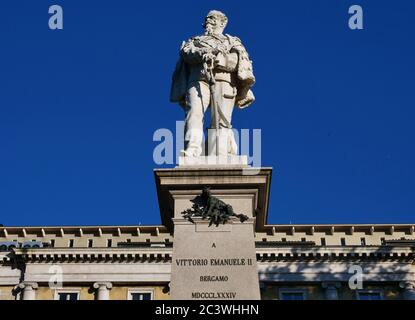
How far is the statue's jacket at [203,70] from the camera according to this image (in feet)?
52.8

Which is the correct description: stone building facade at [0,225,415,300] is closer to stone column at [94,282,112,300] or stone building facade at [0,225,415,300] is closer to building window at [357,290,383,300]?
stone column at [94,282,112,300]

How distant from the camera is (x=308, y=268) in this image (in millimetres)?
85562

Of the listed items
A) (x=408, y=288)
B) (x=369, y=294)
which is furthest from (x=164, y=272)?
(x=408, y=288)

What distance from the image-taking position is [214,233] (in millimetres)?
14203

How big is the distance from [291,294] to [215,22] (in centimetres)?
6985

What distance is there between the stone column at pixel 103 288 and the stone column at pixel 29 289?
6.15 m

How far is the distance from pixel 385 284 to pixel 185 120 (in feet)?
240

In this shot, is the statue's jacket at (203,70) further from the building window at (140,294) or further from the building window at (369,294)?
the building window at (369,294)

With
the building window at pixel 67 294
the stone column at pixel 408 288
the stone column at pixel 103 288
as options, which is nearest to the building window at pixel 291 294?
the stone column at pixel 408 288

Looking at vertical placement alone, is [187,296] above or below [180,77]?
below

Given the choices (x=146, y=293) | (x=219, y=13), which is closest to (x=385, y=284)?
(x=146, y=293)

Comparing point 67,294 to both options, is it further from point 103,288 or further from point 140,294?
point 140,294
